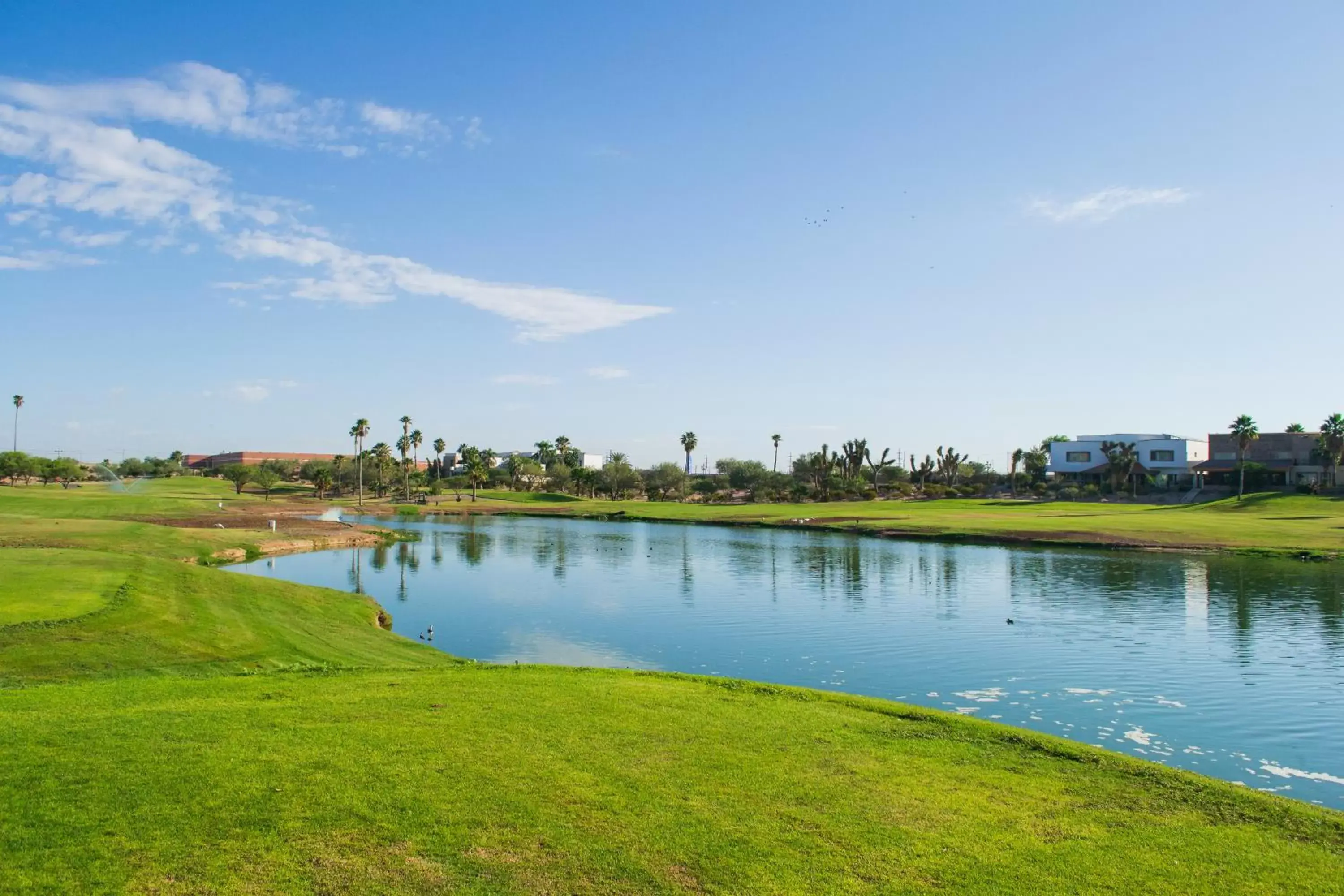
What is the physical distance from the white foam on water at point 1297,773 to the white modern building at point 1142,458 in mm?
125518

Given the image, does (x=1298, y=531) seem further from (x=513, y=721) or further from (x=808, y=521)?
(x=513, y=721)

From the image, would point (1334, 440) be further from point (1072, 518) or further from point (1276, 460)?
point (1072, 518)

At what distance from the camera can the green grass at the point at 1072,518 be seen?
6700cm

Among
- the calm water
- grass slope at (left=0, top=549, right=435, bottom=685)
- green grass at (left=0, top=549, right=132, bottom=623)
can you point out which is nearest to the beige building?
the calm water

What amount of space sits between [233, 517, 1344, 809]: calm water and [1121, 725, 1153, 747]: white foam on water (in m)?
0.08

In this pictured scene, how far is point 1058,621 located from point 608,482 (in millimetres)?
124584

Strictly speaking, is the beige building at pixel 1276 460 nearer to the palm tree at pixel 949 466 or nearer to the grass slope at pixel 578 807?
the palm tree at pixel 949 466

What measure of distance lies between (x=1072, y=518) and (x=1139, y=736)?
240ft

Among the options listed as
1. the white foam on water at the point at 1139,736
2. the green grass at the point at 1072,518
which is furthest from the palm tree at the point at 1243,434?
the white foam on water at the point at 1139,736

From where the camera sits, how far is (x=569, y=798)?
444 inches

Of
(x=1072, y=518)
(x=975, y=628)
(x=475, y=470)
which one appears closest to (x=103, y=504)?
(x=475, y=470)

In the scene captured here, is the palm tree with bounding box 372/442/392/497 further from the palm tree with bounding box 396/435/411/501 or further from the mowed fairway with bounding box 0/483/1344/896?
the mowed fairway with bounding box 0/483/1344/896

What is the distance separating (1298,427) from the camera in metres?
129

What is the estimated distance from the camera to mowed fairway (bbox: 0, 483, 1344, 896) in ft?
30.2
